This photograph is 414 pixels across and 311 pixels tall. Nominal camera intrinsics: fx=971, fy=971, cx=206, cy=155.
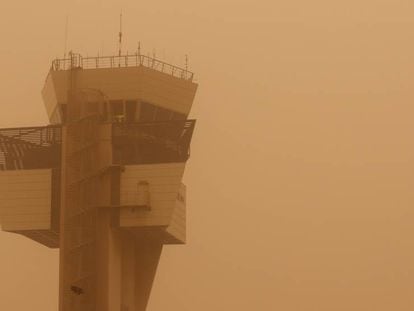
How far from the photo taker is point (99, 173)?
62.6m

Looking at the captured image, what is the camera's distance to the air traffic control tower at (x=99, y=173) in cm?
6159

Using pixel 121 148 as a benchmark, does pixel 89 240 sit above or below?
below

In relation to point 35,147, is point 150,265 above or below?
below

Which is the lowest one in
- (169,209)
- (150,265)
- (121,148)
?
(150,265)

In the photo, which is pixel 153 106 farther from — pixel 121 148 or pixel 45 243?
pixel 45 243

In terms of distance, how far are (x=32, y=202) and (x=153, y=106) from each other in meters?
10.5

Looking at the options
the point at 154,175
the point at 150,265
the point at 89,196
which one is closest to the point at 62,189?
the point at 89,196

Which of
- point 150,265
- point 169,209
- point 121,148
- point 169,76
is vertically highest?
point 169,76

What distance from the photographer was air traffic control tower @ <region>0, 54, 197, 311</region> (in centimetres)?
6159

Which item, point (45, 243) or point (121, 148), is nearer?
point (121, 148)

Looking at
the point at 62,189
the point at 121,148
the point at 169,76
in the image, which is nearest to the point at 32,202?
the point at 62,189

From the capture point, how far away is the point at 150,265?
Answer: 227ft

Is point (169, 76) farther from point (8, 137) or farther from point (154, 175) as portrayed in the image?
point (8, 137)

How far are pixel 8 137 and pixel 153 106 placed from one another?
10.1 m
